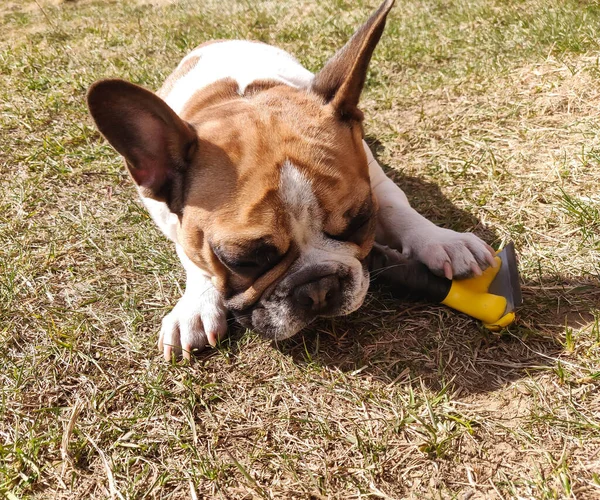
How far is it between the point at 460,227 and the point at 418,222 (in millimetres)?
466

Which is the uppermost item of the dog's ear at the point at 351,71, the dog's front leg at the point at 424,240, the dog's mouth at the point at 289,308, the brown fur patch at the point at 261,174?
the dog's ear at the point at 351,71

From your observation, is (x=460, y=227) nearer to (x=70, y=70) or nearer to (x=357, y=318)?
(x=357, y=318)

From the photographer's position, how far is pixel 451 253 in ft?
11.9

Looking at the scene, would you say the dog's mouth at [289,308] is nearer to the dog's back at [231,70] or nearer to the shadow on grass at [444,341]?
the shadow on grass at [444,341]

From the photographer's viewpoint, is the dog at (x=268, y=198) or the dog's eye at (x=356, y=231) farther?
the dog's eye at (x=356, y=231)

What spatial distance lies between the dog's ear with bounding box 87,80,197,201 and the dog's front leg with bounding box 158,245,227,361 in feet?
2.09

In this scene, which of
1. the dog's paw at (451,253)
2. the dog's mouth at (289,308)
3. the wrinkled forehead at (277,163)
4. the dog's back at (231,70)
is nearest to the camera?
the wrinkled forehead at (277,163)

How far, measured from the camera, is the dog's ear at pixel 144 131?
3.12 metres

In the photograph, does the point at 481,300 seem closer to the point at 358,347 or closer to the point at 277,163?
the point at 358,347

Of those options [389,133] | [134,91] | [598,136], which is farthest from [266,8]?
[134,91]

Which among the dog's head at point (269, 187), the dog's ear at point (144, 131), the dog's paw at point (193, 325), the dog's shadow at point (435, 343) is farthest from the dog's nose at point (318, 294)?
the dog's ear at point (144, 131)

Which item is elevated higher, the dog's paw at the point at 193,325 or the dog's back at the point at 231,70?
the dog's back at the point at 231,70

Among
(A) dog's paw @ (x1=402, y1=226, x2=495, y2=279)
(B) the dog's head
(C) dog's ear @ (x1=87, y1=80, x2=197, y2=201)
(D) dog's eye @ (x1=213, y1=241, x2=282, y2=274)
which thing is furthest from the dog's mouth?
(C) dog's ear @ (x1=87, y1=80, x2=197, y2=201)

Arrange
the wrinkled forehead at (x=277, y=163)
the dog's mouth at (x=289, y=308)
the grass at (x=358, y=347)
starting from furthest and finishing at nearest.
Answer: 1. the dog's mouth at (x=289, y=308)
2. the wrinkled forehead at (x=277, y=163)
3. the grass at (x=358, y=347)
